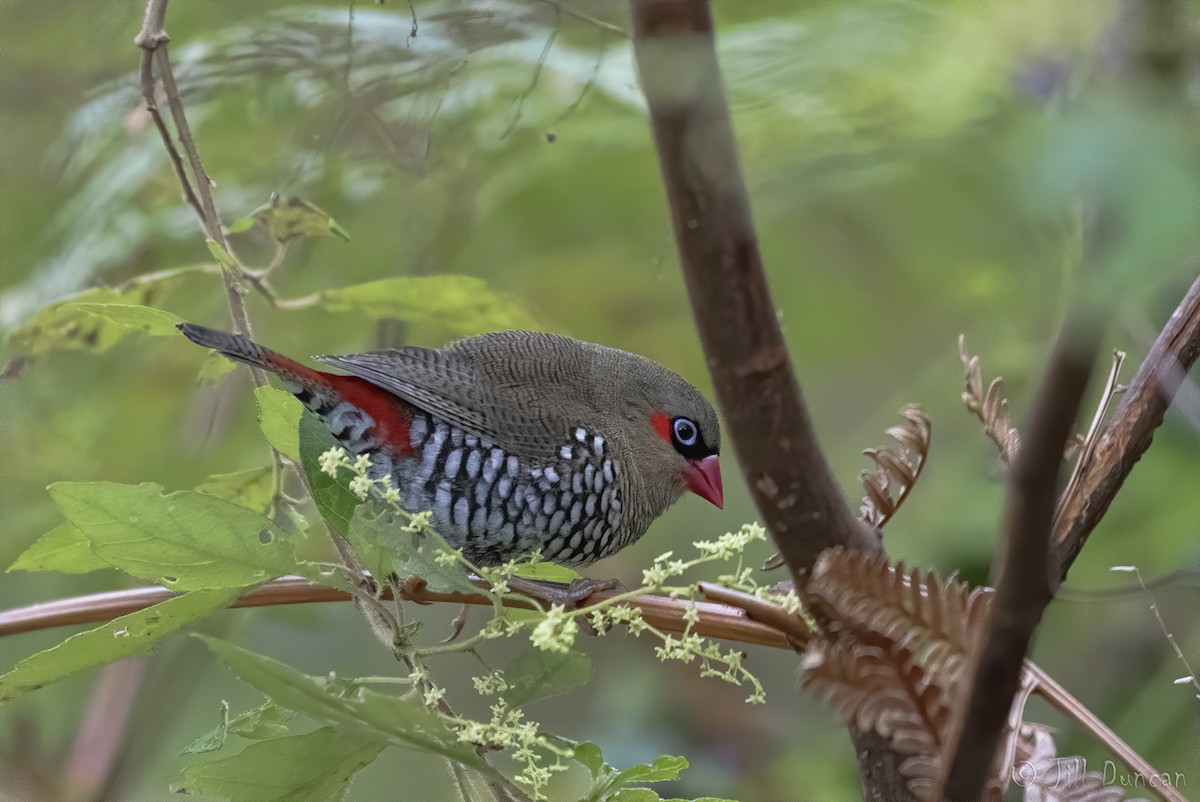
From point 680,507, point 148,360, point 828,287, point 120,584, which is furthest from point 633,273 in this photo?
point 120,584

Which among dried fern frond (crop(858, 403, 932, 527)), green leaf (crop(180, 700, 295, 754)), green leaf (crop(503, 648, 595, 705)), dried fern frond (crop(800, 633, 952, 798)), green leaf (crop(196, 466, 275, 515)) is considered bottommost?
green leaf (crop(180, 700, 295, 754))

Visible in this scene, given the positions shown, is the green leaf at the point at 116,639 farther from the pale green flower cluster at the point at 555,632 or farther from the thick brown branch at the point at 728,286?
the thick brown branch at the point at 728,286

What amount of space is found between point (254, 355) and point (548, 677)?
0.72 metres

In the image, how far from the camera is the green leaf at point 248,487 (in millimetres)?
1704

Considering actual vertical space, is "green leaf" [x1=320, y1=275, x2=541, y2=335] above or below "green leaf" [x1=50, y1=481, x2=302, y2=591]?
above

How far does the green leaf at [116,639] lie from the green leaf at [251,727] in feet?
0.46

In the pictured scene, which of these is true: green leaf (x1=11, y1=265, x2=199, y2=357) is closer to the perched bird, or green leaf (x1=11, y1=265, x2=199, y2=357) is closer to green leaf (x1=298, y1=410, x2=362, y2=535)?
the perched bird

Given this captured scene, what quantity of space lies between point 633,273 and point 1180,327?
173 cm

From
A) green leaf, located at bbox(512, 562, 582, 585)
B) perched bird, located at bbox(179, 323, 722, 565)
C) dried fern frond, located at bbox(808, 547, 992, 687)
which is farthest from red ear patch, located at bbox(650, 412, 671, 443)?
dried fern frond, located at bbox(808, 547, 992, 687)

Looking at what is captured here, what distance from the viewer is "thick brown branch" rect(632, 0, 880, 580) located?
70cm

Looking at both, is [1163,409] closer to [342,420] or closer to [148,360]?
[342,420]

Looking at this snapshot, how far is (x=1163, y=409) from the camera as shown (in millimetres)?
1212

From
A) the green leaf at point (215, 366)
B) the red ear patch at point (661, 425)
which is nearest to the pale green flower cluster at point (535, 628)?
the green leaf at point (215, 366)

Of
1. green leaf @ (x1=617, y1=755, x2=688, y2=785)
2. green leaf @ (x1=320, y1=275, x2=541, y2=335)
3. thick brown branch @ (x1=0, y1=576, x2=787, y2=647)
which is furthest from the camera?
green leaf @ (x1=320, y1=275, x2=541, y2=335)
